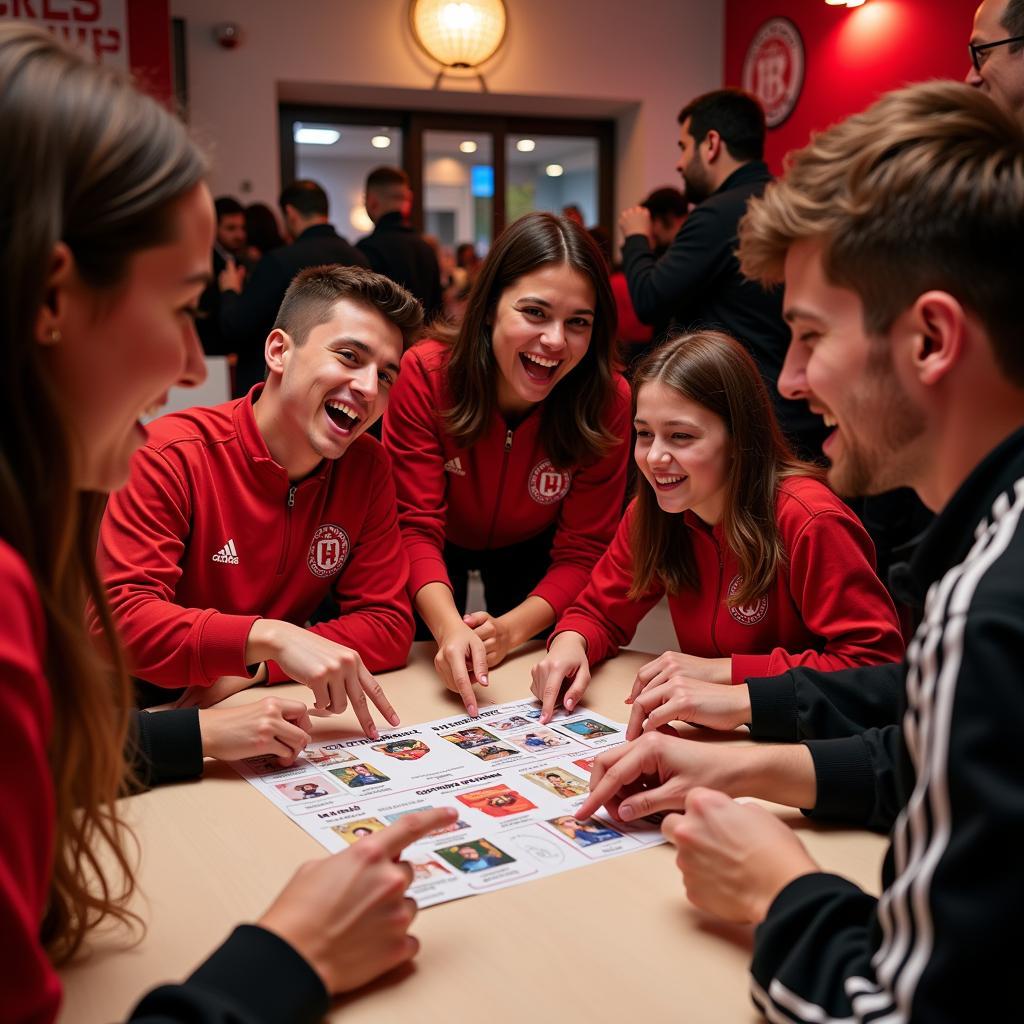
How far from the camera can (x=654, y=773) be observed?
118 centimetres

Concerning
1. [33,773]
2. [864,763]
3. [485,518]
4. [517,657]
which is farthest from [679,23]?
[33,773]

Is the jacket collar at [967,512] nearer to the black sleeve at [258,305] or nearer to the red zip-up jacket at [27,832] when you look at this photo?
the red zip-up jacket at [27,832]

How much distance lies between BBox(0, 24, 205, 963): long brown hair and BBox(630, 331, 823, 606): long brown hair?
1088mm

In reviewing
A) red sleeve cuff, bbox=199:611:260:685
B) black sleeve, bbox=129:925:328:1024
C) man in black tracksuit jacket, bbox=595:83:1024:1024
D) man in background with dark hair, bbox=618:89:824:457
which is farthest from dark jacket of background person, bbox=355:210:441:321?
black sleeve, bbox=129:925:328:1024

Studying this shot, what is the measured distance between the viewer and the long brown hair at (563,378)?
209 centimetres

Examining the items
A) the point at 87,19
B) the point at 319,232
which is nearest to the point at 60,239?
the point at 319,232

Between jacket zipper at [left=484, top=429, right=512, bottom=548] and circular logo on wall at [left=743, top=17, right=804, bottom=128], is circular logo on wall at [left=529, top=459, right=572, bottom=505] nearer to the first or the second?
jacket zipper at [left=484, top=429, right=512, bottom=548]

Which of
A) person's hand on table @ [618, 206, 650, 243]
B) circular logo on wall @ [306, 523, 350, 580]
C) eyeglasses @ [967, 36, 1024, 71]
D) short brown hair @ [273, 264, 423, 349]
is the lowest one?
circular logo on wall @ [306, 523, 350, 580]

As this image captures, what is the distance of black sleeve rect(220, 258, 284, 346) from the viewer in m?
3.71

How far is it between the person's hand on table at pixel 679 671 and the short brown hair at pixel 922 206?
71 centimetres

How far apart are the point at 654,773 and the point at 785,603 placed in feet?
1.97

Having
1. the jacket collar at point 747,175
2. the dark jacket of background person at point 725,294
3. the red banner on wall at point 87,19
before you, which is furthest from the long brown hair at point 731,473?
the red banner on wall at point 87,19

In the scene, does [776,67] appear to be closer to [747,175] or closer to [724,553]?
[747,175]

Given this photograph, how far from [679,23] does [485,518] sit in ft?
16.9
